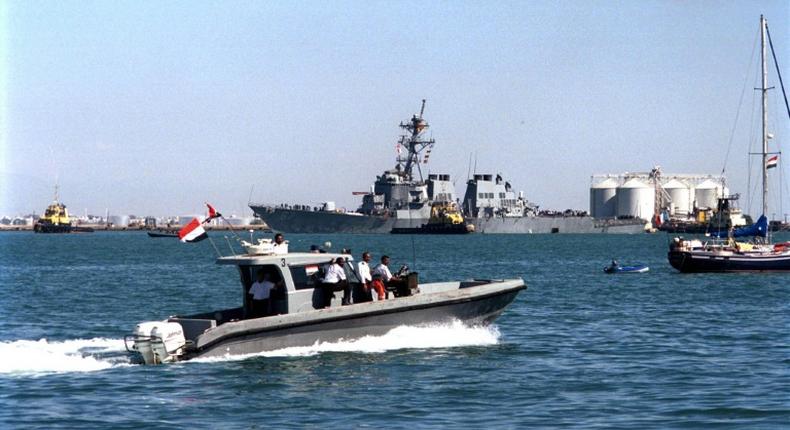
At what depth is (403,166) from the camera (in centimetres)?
16425

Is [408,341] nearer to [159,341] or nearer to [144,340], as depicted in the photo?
[159,341]

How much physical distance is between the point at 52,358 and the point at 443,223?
139 m

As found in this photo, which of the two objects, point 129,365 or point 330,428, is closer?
point 330,428

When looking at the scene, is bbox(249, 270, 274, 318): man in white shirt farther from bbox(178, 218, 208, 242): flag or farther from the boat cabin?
bbox(178, 218, 208, 242): flag

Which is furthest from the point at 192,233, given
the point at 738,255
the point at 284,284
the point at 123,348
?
the point at 738,255

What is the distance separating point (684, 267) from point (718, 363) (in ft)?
111

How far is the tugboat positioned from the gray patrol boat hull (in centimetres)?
13327

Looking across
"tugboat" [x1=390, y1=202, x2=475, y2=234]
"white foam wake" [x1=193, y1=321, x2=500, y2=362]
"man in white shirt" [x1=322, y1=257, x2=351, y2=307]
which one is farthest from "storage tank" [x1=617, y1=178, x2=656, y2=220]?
"man in white shirt" [x1=322, y1=257, x2=351, y2=307]

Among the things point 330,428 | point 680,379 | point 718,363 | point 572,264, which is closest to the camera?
point 330,428

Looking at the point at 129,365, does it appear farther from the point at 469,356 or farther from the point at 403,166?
the point at 403,166

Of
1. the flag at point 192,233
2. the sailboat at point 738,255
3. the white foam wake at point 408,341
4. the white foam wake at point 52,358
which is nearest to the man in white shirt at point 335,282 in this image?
the white foam wake at point 408,341

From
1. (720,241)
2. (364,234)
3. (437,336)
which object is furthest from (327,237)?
(437,336)

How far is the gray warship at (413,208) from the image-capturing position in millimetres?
161500

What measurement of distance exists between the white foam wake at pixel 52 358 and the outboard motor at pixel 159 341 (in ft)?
3.25
